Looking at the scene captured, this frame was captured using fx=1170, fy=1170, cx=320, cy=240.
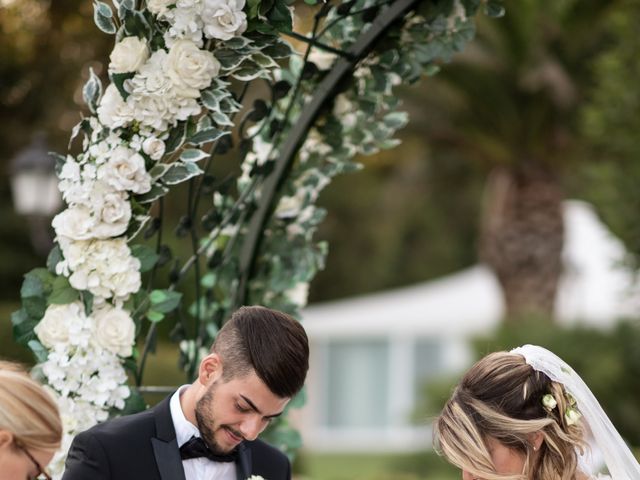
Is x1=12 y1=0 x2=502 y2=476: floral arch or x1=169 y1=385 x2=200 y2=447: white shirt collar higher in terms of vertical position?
x1=12 y1=0 x2=502 y2=476: floral arch

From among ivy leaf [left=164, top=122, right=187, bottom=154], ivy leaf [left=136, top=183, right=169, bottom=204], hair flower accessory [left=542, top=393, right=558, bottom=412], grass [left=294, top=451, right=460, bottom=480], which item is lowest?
grass [left=294, top=451, right=460, bottom=480]

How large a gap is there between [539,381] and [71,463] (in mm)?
1433

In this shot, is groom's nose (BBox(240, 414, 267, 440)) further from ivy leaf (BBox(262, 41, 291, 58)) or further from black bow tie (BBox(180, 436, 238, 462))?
ivy leaf (BBox(262, 41, 291, 58))

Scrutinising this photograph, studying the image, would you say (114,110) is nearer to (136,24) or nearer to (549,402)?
(136,24)

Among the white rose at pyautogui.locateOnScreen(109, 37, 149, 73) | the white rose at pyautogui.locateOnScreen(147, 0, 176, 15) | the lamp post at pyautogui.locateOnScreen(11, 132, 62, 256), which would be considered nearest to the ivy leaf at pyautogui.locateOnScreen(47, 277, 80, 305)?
the white rose at pyautogui.locateOnScreen(109, 37, 149, 73)

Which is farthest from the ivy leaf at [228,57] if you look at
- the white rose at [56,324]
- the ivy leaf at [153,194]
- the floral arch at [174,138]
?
the white rose at [56,324]

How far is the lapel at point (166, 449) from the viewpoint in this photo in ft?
11.3

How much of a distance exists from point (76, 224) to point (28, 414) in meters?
0.97

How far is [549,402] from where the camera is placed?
357 centimetres

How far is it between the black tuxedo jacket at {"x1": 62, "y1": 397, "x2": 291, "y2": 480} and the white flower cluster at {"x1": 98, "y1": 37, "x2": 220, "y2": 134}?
97 centimetres

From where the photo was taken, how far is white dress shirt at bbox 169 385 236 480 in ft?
11.5

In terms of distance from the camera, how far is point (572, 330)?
46.8 ft

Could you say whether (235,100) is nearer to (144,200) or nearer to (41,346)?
(144,200)

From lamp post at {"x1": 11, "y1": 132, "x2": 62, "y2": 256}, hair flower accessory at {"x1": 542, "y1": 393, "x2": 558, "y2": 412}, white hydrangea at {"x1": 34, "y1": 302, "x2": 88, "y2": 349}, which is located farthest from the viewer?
lamp post at {"x1": 11, "y1": 132, "x2": 62, "y2": 256}
